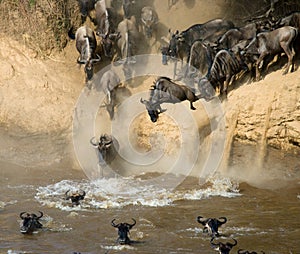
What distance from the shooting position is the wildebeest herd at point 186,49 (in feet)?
46.4

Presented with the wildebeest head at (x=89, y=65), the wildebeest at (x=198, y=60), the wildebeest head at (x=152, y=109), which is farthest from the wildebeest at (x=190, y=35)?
the wildebeest head at (x=152, y=109)

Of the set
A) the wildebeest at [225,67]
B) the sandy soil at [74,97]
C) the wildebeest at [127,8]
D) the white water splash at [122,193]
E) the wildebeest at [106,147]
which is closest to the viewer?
the white water splash at [122,193]

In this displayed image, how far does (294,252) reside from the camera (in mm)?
8648

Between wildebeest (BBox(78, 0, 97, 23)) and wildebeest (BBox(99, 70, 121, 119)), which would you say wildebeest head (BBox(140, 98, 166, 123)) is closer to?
wildebeest (BBox(99, 70, 121, 119))

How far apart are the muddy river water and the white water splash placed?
0.7 inches

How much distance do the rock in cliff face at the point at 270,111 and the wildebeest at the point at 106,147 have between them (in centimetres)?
302

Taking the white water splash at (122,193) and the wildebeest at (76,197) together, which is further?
the white water splash at (122,193)

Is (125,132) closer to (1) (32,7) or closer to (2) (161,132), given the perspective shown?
(2) (161,132)

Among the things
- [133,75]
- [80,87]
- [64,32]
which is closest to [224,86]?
[133,75]

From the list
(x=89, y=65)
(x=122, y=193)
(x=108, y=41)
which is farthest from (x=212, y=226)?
(x=108, y=41)

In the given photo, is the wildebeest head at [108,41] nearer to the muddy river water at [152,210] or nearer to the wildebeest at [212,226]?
the muddy river water at [152,210]

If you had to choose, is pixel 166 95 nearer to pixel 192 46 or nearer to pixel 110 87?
pixel 192 46

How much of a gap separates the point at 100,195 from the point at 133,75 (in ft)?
17.5

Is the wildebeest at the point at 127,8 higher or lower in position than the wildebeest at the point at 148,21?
higher
